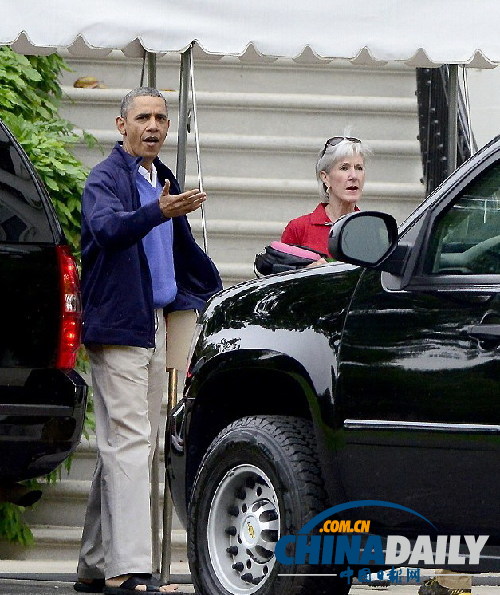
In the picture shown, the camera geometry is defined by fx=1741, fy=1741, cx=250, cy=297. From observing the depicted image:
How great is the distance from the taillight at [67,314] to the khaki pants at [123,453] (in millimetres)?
502

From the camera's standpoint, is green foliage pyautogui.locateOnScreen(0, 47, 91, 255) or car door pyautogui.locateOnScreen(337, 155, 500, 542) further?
green foliage pyautogui.locateOnScreen(0, 47, 91, 255)

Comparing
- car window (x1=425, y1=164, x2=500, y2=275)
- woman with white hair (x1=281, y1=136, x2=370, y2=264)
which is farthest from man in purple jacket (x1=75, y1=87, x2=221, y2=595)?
car window (x1=425, y1=164, x2=500, y2=275)

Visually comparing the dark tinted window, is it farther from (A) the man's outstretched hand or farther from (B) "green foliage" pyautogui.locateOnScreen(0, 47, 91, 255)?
(B) "green foliage" pyautogui.locateOnScreen(0, 47, 91, 255)

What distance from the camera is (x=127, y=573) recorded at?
6.99 m

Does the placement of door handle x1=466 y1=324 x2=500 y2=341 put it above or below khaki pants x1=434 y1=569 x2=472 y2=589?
above

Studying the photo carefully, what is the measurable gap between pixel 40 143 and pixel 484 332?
5.24 meters

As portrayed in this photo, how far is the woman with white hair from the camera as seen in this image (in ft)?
24.6

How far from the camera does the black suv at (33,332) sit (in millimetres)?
6328

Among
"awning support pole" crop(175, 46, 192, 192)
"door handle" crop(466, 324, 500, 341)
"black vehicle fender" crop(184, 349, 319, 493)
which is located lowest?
"black vehicle fender" crop(184, 349, 319, 493)

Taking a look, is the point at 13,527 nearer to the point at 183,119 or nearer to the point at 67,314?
the point at 183,119

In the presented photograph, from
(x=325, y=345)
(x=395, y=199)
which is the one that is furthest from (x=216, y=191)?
(x=325, y=345)

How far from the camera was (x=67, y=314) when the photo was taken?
654 cm

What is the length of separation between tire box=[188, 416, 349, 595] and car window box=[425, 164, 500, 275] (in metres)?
0.78

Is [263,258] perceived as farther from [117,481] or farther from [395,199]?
[395,199]
